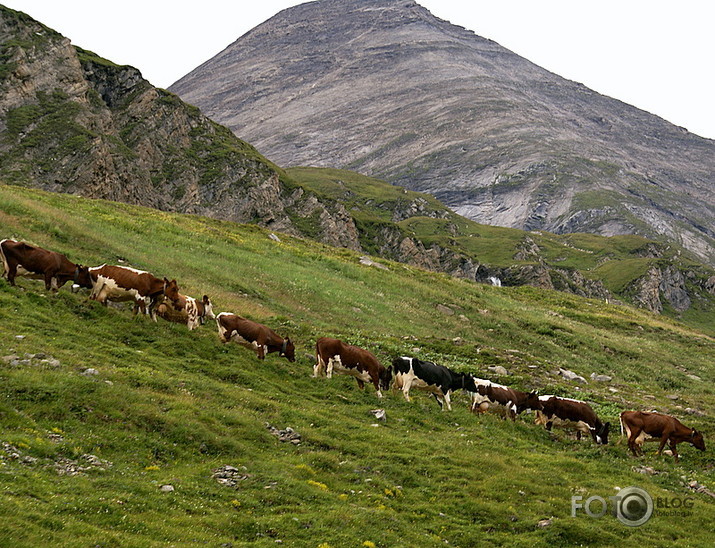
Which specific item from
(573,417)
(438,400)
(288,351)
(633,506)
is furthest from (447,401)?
(633,506)

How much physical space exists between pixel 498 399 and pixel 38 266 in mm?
19516

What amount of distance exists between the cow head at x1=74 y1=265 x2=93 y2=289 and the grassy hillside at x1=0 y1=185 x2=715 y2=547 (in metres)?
0.75

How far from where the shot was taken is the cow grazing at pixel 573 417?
24172mm

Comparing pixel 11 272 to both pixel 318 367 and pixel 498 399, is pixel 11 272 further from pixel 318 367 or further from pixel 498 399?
pixel 498 399

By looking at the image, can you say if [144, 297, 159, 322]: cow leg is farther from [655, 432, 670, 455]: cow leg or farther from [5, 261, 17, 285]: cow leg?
[655, 432, 670, 455]: cow leg

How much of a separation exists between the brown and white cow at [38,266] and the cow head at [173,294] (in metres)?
3.02

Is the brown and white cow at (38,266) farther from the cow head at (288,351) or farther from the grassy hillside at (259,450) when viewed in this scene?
the cow head at (288,351)

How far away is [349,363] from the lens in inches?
957

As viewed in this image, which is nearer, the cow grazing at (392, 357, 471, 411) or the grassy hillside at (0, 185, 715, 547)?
the grassy hillside at (0, 185, 715, 547)

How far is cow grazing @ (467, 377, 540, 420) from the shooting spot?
25.1 metres

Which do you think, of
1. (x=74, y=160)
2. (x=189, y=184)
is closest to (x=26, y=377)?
(x=74, y=160)

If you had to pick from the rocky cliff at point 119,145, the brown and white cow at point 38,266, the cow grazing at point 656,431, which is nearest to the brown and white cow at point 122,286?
the brown and white cow at point 38,266

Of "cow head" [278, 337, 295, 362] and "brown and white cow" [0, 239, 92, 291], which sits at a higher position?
"brown and white cow" [0, 239, 92, 291]

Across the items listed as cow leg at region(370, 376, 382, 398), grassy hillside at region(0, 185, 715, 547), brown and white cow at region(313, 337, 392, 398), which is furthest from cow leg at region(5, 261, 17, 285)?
cow leg at region(370, 376, 382, 398)
